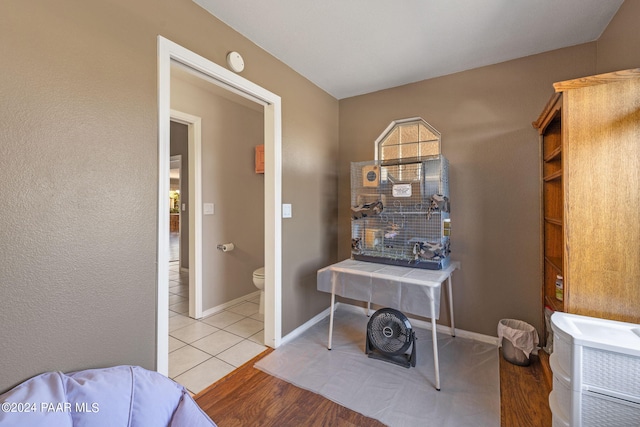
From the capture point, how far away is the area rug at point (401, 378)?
5.28ft

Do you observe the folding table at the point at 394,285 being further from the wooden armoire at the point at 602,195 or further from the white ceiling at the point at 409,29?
the white ceiling at the point at 409,29

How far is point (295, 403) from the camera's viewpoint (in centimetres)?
170

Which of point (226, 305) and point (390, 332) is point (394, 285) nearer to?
point (390, 332)

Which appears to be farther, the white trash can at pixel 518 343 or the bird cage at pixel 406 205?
the bird cage at pixel 406 205

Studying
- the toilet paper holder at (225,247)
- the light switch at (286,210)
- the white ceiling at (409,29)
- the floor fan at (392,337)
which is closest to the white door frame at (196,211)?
the toilet paper holder at (225,247)

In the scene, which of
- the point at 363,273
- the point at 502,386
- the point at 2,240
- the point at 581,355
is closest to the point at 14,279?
the point at 2,240

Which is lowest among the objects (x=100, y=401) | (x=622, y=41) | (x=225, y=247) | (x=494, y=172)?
(x=100, y=401)

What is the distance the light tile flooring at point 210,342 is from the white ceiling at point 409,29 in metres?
2.27

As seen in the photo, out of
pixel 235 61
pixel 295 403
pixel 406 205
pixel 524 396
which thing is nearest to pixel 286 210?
pixel 406 205

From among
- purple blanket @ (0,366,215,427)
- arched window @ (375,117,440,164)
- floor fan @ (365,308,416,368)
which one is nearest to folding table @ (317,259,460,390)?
floor fan @ (365,308,416,368)

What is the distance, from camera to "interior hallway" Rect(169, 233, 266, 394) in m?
1.98

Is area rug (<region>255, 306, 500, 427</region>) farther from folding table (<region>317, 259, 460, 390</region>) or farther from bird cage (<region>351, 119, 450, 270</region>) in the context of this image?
bird cage (<region>351, 119, 450, 270</region>)

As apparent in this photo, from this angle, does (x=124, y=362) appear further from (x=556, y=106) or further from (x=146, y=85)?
(x=556, y=106)

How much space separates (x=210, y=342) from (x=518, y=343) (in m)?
2.48
